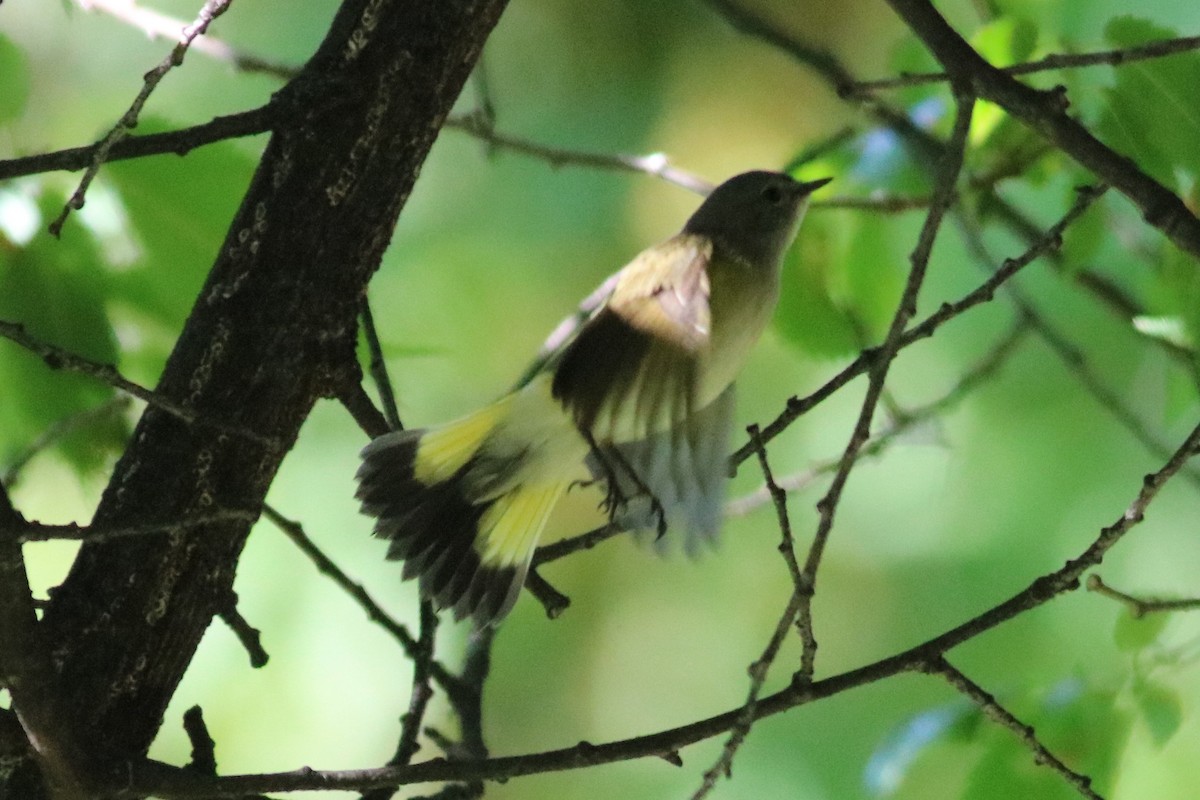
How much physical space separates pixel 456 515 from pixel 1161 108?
2.26ft

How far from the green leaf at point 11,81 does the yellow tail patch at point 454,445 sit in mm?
424

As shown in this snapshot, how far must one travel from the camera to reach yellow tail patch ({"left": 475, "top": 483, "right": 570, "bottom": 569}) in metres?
1.12

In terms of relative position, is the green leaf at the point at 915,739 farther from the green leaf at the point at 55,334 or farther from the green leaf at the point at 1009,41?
the green leaf at the point at 55,334

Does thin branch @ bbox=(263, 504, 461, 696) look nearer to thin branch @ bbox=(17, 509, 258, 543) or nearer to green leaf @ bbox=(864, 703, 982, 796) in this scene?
thin branch @ bbox=(17, 509, 258, 543)

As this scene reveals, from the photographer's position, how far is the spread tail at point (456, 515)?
109cm

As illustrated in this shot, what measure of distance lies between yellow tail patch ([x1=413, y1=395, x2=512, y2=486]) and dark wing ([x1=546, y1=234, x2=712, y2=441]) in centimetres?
11

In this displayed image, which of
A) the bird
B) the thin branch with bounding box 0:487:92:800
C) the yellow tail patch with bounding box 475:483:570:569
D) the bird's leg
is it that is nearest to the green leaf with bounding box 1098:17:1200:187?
the bird

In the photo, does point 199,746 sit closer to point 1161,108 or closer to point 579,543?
point 579,543

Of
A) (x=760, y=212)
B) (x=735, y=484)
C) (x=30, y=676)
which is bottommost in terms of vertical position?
(x=30, y=676)

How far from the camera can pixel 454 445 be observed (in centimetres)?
114

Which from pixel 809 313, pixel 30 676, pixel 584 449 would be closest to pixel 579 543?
pixel 584 449

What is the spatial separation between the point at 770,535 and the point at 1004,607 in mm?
1532

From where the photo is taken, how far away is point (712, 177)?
2.33 metres

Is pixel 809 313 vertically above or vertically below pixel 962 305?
above
